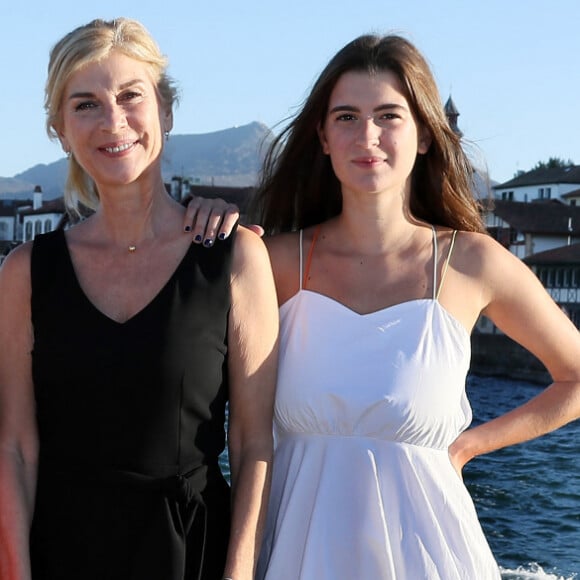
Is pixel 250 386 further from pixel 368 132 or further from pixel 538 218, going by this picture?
pixel 538 218

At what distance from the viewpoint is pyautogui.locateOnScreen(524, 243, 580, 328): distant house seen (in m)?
45.2

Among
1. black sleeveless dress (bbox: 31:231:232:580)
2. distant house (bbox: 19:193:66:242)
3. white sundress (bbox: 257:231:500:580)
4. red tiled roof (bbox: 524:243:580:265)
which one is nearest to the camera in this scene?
black sleeveless dress (bbox: 31:231:232:580)

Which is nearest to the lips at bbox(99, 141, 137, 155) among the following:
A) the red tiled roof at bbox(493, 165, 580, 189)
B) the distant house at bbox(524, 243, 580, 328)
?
the distant house at bbox(524, 243, 580, 328)

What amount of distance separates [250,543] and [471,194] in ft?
4.20

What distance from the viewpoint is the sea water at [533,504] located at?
47.0ft

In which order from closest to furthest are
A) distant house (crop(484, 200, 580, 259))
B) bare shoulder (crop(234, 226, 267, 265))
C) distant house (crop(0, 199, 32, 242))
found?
bare shoulder (crop(234, 226, 267, 265)) → distant house (crop(484, 200, 580, 259)) → distant house (crop(0, 199, 32, 242))

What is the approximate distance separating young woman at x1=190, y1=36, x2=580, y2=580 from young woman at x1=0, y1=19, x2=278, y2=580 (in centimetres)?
26

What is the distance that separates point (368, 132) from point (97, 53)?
0.74m

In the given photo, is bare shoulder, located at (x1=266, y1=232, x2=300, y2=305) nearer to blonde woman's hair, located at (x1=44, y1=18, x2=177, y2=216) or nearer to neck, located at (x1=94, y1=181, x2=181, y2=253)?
neck, located at (x1=94, y1=181, x2=181, y2=253)

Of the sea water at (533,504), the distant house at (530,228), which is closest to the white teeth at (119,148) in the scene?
the sea water at (533,504)

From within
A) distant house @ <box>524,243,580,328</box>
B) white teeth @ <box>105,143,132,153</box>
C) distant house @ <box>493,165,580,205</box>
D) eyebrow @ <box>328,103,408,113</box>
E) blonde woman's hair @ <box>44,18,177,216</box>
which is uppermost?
distant house @ <box>493,165,580,205</box>

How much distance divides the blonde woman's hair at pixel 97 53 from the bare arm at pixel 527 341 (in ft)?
3.28

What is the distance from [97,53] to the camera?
2656 millimetres

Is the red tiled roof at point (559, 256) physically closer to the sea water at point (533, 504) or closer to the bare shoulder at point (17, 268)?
the sea water at point (533, 504)
